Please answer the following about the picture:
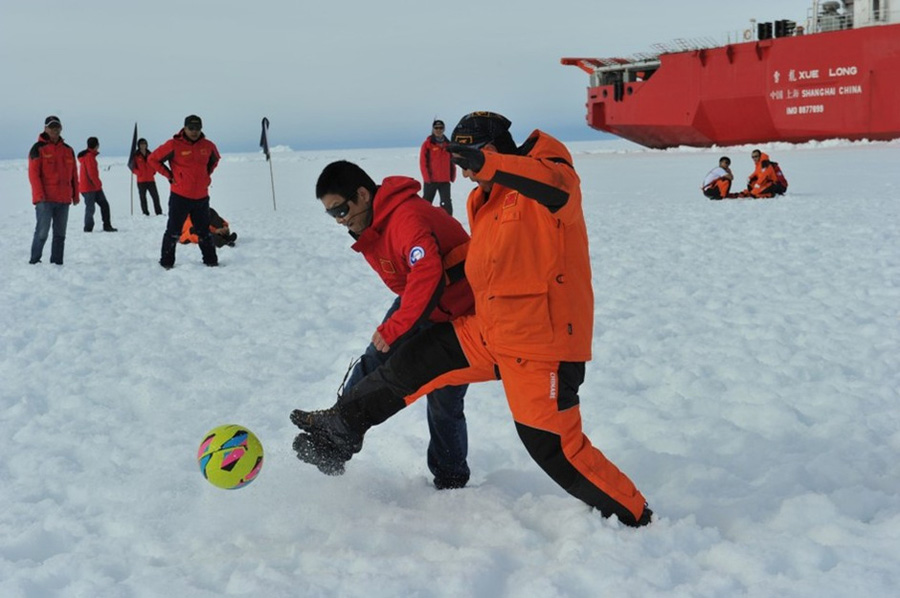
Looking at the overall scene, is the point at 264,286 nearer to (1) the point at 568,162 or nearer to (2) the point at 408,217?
(2) the point at 408,217

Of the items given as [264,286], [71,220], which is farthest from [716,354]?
[71,220]

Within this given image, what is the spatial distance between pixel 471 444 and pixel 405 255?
4.85ft

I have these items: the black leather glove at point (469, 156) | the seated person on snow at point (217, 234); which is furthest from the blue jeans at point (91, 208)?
the black leather glove at point (469, 156)

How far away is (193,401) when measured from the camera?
5.18m

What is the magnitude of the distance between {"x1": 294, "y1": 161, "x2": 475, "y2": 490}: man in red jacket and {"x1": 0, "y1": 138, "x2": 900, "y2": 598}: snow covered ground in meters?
0.44

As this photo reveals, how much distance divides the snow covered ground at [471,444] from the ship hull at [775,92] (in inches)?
918

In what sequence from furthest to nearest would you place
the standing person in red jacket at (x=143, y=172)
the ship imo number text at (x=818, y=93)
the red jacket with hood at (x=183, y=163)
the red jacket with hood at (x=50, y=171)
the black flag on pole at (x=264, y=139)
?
1. the ship imo number text at (x=818, y=93)
2. the black flag on pole at (x=264, y=139)
3. the standing person in red jacket at (x=143, y=172)
4. the red jacket with hood at (x=50, y=171)
5. the red jacket with hood at (x=183, y=163)

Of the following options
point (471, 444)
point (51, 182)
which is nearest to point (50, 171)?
point (51, 182)

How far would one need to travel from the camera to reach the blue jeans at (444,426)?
3670 mm

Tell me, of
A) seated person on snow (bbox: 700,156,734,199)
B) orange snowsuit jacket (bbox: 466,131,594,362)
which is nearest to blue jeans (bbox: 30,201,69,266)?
orange snowsuit jacket (bbox: 466,131,594,362)

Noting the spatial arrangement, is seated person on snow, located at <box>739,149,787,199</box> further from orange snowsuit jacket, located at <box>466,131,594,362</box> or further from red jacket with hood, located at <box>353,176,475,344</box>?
orange snowsuit jacket, located at <box>466,131,594,362</box>

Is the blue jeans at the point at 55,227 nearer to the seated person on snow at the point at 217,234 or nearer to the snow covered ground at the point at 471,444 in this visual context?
the snow covered ground at the point at 471,444

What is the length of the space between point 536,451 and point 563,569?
1.42ft

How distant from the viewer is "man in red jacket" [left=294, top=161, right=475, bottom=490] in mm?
3244
